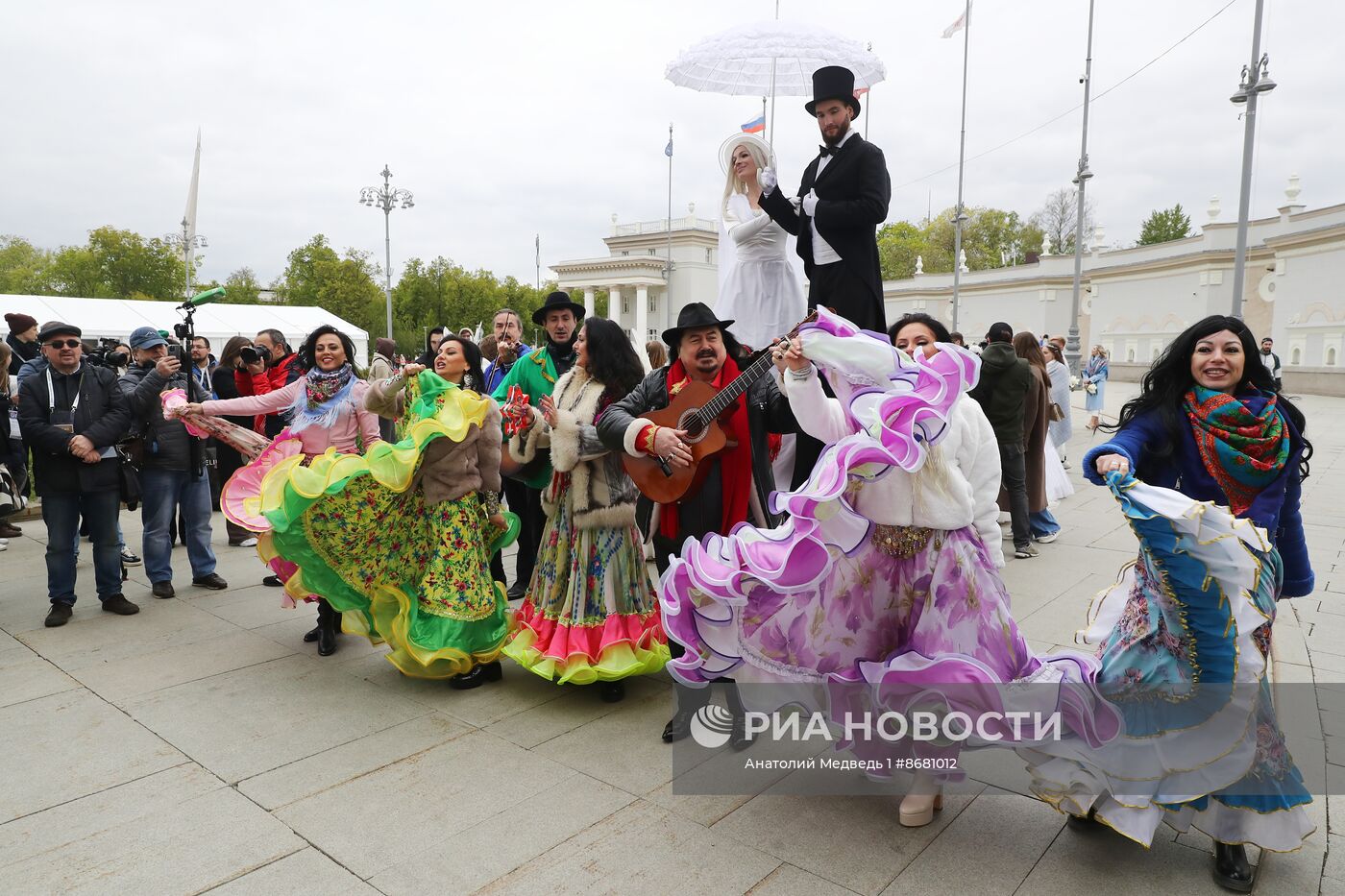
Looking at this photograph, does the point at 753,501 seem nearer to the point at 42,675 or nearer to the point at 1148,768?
the point at 1148,768

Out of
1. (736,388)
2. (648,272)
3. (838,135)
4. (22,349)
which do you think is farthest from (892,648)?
(648,272)

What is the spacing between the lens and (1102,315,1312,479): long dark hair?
9.89 feet

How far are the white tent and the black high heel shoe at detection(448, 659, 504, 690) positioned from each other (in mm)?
14711

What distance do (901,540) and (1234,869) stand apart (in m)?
1.43

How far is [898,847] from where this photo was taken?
2.92m

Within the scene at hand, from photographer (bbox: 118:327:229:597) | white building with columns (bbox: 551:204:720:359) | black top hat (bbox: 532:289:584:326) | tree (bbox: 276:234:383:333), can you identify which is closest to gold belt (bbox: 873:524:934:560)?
black top hat (bbox: 532:289:584:326)

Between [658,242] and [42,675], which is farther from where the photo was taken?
[658,242]

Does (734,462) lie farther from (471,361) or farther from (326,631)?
(326,631)

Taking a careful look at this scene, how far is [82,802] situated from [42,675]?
1.94 metres

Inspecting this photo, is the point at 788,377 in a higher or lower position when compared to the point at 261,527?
higher

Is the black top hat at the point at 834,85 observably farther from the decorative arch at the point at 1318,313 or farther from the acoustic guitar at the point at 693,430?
the decorative arch at the point at 1318,313

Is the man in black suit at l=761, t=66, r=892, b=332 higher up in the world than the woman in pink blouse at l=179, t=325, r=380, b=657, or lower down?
higher up

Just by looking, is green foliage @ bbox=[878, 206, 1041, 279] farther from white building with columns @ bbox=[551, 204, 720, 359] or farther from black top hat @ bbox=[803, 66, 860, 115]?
black top hat @ bbox=[803, 66, 860, 115]

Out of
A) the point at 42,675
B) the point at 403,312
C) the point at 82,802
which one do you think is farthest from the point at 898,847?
the point at 403,312
